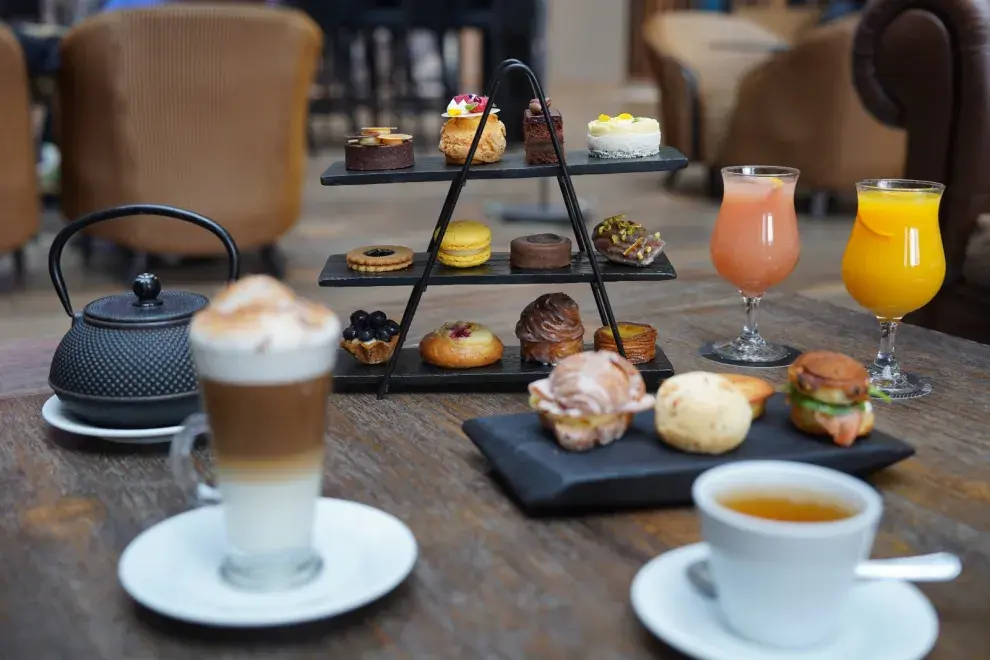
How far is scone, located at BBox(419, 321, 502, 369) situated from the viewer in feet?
3.90

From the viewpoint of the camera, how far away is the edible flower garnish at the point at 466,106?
1207 mm

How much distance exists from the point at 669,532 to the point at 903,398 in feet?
1.46

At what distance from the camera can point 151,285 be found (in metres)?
0.98

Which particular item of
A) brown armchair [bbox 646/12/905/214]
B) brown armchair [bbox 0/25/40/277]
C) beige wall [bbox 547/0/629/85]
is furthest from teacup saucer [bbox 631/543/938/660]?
beige wall [bbox 547/0/629/85]

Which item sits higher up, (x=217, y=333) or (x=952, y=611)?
(x=217, y=333)

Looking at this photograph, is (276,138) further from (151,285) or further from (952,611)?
(952,611)

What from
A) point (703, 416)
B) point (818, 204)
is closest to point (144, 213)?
point (703, 416)

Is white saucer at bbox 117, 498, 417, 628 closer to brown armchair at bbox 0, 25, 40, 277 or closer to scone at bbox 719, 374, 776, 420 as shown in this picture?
scone at bbox 719, 374, 776, 420

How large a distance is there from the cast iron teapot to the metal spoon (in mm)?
499

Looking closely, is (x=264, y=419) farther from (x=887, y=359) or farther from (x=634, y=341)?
(x=887, y=359)

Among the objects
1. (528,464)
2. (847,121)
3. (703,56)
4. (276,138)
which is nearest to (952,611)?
(528,464)

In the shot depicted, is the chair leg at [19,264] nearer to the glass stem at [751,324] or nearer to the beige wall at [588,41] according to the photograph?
the glass stem at [751,324]

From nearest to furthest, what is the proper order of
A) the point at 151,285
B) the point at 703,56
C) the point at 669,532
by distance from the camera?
the point at 669,532 < the point at 151,285 < the point at 703,56

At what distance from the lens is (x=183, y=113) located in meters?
3.25
